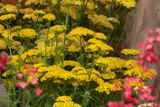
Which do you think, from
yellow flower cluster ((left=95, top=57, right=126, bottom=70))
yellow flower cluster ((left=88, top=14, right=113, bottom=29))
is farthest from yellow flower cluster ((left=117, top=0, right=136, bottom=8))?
yellow flower cluster ((left=95, top=57, right=126, bottom=70))

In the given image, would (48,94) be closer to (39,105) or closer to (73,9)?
(39,105)

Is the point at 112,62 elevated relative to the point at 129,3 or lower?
lower

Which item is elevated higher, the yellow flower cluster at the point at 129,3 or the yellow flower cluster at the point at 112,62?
the yellow flower cluster at the point at 129,3

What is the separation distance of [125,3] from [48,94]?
1.56m

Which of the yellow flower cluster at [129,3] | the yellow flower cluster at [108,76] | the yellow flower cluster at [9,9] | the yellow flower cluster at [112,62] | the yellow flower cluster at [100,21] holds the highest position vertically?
the yellow flower cluster at [129,3]

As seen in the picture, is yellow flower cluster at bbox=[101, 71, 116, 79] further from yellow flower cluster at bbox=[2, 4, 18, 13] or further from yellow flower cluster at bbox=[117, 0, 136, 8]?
yellow flower cluster at bbox=[2, 4, 18, 13]

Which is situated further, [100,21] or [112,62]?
[100,21]

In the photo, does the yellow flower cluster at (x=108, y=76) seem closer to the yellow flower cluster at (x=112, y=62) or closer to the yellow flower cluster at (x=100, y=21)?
the yellow flower cluster at (x=112, y=62)

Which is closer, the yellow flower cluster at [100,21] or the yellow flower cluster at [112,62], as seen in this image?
the yellow flower cluster at [112,62]

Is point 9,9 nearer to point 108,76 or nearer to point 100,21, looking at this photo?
point 100,21

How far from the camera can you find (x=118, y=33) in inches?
125

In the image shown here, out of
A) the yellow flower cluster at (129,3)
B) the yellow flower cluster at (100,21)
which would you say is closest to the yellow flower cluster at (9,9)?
the yellow flower cluster at (100,21)

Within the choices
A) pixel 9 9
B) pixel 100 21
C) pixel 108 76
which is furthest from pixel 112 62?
pixel 9 9

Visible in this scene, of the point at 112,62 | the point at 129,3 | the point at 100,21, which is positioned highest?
the point at 129,3
